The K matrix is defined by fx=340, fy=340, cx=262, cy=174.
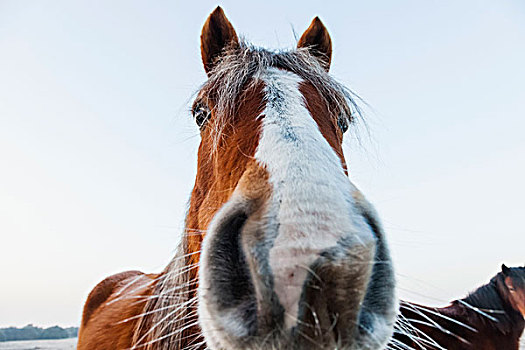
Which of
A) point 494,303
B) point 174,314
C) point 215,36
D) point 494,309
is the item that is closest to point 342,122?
point 215,36

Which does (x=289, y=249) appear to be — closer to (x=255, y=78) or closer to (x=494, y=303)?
(x=255, y=78)

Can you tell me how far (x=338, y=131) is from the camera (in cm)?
246

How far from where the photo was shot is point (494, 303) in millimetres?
5422

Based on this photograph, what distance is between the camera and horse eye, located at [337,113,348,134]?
8.18 feet

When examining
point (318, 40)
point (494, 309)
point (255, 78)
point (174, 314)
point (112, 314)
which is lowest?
point (494, 309)

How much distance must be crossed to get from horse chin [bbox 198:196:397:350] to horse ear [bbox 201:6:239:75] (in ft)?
6.23

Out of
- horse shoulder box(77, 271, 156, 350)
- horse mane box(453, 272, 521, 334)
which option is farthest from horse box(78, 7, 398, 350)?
horse mane box(453, 272, 521, 334)

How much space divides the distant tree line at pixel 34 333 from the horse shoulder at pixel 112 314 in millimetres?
30587

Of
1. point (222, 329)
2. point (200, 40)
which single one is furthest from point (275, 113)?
point (200, 40)

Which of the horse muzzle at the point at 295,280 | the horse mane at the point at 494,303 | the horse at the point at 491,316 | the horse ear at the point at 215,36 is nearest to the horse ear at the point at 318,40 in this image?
the horse ear at the point at 215,36

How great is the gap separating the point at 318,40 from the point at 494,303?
5.11m

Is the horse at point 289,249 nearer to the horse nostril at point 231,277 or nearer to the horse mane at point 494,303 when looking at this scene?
the horse nostril at point 231,277

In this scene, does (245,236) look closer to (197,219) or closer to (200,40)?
(197,219)

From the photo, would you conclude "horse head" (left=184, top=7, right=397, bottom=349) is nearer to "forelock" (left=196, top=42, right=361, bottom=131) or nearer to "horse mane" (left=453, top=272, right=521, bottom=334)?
"forelock" (left=196, top=42, right=361, bottom=131)
